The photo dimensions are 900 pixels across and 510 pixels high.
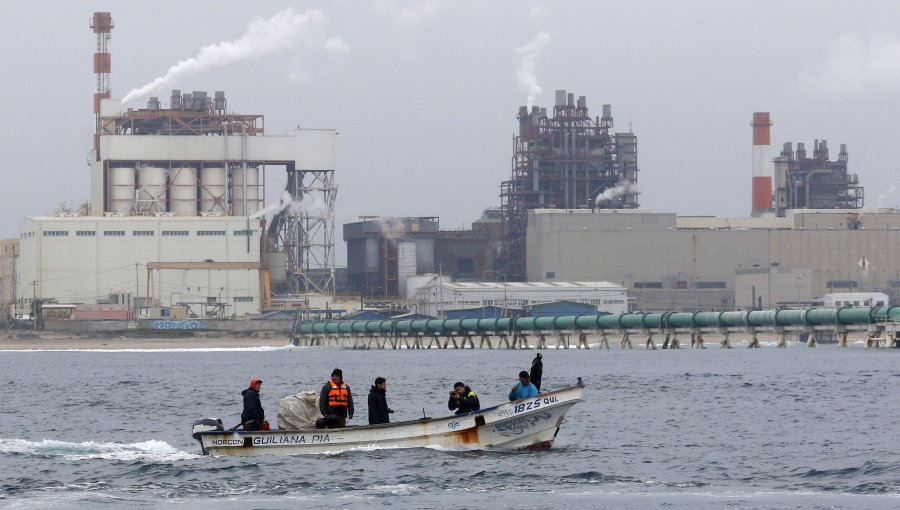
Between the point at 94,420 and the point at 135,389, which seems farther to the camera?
the point at 135,389

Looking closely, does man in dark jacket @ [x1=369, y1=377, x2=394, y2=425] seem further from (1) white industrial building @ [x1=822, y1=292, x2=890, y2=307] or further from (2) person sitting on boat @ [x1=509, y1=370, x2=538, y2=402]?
→ (1) white industrial building @ [x1=822, y1=292, x2=890, y2=307]

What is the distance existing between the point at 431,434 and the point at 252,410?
4.22 metres

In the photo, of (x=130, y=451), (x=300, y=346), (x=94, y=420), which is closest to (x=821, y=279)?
(x=300, y=346)

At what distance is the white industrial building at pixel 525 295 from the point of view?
19062 cm

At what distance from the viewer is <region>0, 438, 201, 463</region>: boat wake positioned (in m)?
43.2

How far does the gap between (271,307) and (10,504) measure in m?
164

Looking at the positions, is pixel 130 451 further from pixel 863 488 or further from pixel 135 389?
pixel 135 389

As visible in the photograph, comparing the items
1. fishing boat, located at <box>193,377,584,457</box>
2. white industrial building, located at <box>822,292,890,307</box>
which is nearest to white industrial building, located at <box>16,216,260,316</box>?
white industrial building, located at <box>822,292,890,307</box>

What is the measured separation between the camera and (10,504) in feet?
114

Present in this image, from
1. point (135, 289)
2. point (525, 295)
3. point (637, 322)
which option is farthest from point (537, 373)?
point (135, 289)

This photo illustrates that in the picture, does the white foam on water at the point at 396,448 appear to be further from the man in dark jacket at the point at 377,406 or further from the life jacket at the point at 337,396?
the life jacket at the point at 337,396

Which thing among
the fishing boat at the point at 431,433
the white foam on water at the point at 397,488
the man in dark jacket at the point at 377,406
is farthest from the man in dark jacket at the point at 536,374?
the white foam on water at the point at 397,488

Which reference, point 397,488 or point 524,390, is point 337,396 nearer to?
point 524,390

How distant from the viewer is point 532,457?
133ft
